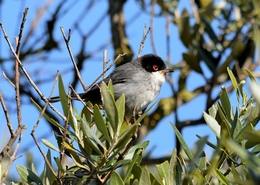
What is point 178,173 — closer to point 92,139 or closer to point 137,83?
point 92,139

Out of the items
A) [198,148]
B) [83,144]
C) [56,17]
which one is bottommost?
[83,144]

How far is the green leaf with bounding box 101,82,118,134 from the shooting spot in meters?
2.20

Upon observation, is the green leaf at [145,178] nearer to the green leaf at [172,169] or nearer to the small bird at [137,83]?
the green leaf at [172,169]

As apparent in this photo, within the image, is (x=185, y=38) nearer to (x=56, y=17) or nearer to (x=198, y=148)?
(x=56, y=17)

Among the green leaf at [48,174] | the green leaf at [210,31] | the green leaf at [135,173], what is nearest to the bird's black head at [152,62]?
the green leaf at [210,31]

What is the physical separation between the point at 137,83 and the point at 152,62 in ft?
1.84

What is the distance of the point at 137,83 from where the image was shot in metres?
5.12

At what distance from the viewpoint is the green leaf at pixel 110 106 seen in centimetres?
220

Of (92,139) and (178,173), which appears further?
(92,139)

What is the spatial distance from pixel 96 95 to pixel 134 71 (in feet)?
2.15

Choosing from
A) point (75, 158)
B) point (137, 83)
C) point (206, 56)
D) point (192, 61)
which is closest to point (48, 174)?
point (75, 158)

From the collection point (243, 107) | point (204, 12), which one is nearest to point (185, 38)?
point (204, 12)

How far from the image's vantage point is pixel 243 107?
7.70ft

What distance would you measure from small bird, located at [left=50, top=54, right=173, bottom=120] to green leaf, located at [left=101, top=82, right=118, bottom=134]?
8.10ft
